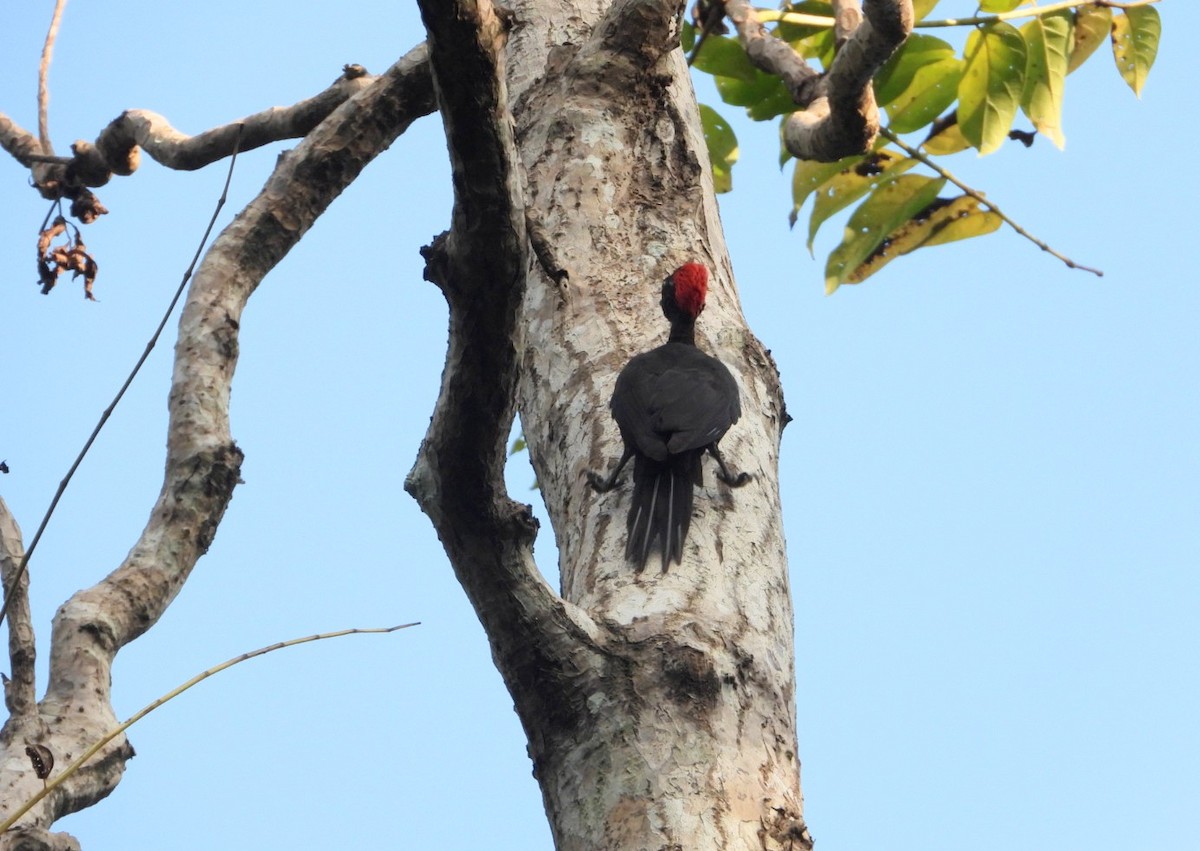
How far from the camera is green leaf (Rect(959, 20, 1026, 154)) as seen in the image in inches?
169

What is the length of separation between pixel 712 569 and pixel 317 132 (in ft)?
5.44

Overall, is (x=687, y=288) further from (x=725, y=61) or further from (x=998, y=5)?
(x=998, y=5)

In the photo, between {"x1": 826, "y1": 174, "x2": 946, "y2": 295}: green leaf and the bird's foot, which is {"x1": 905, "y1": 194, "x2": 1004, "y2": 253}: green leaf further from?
the bird's foot

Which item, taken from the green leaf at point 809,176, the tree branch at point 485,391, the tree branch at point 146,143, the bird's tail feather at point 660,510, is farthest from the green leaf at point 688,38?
the tree branch at point 485,391

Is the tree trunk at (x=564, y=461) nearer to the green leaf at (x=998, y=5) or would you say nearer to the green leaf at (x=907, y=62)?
the green leaf at (x=907, y=62)

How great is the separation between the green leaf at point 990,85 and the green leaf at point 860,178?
294mm

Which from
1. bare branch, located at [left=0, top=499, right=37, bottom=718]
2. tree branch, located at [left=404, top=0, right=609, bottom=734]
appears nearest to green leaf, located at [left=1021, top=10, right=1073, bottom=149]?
tree branch, located at [left=404, top=0, right=609, bottom=734]

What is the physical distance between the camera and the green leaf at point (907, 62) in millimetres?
4324

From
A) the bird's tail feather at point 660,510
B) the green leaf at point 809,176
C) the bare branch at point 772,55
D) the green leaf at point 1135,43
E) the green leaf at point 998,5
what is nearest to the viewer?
the bird's tail feather at point 660,510

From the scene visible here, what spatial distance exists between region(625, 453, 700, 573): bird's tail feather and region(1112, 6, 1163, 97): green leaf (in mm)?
2608

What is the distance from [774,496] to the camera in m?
2.87

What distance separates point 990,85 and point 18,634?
357cm

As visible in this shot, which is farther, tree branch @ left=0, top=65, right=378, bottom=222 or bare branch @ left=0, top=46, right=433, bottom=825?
tree branch @ left=0, top=65, right=378, bottom=222

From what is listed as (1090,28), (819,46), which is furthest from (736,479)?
(819,46)
